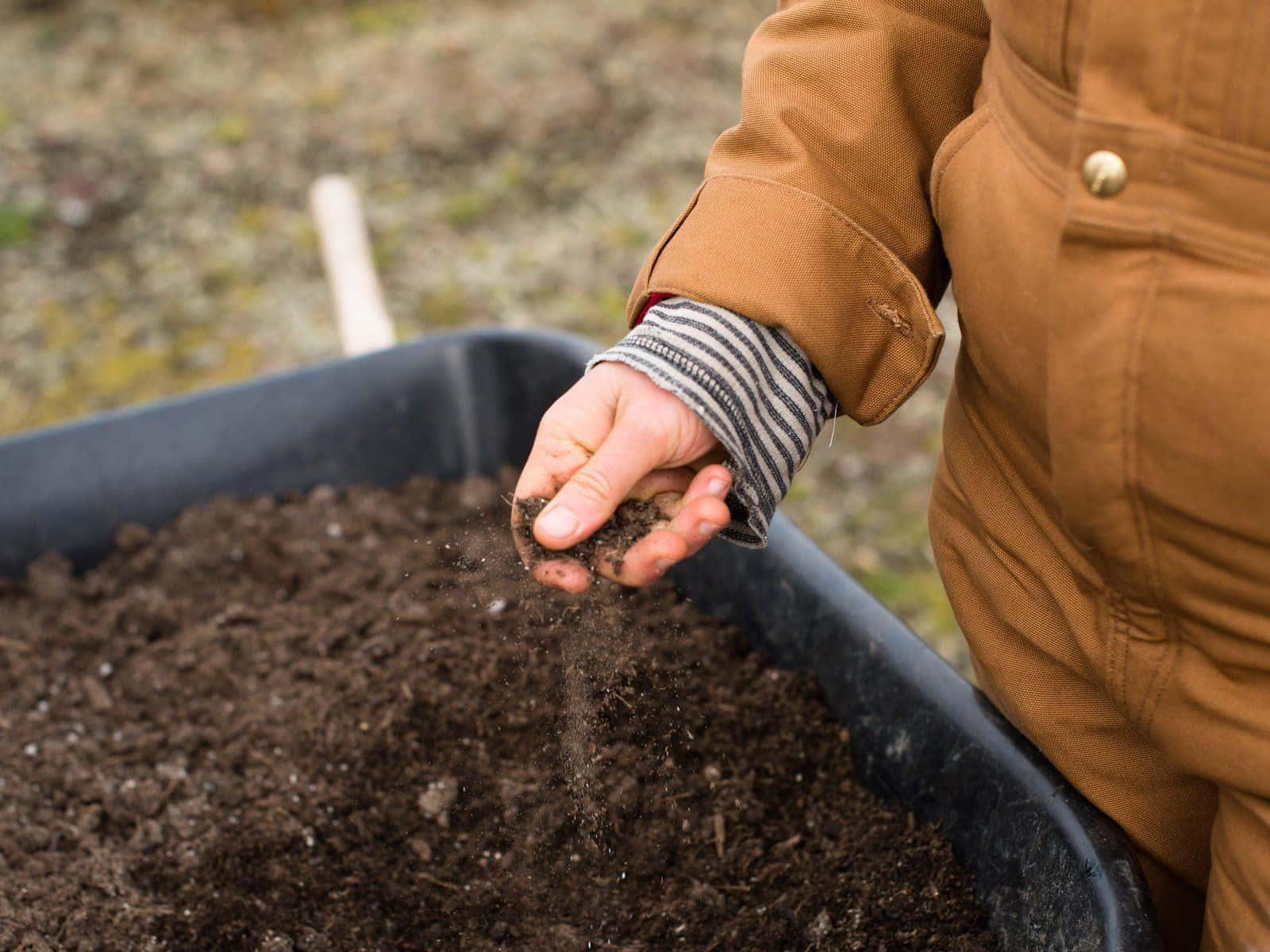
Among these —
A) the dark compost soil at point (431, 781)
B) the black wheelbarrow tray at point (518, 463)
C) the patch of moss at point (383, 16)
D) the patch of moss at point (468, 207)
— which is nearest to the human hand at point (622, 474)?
the dark compost soil at point (431, 781)

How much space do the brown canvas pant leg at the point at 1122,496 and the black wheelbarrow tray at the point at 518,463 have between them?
0.06 meters

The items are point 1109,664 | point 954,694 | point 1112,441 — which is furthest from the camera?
point 954,694

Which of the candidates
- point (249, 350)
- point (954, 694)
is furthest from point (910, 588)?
point (249, 350)

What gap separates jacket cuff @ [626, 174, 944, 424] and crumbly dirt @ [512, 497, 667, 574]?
0.18 meters

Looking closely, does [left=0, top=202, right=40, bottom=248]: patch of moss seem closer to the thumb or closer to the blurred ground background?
the blurred ground background

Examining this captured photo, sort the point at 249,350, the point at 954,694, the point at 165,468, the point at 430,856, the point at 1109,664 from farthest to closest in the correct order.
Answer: the point at 249,350 → the point at 165,468 → the point at 430,856 → the point at 954,694 → the point at 1109,664

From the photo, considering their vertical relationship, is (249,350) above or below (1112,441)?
below

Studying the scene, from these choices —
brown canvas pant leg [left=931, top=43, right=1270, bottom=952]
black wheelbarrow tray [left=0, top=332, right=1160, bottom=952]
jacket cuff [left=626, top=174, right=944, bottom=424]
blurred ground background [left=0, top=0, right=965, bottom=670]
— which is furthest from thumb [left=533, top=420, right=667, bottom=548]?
blurred ground background [left=0, top=0, right=965, bottom=670]

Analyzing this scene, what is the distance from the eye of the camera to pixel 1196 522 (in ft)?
2.35

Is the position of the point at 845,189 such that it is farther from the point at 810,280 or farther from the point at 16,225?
the point at 16,225

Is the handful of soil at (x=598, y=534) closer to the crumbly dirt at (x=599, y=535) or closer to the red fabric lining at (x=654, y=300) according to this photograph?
the crumbly dirt at (x=599, y=535)

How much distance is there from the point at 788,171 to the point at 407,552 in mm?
871

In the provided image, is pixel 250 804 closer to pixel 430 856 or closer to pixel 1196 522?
pixel 430 856

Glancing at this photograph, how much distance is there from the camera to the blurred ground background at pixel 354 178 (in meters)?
2.62
